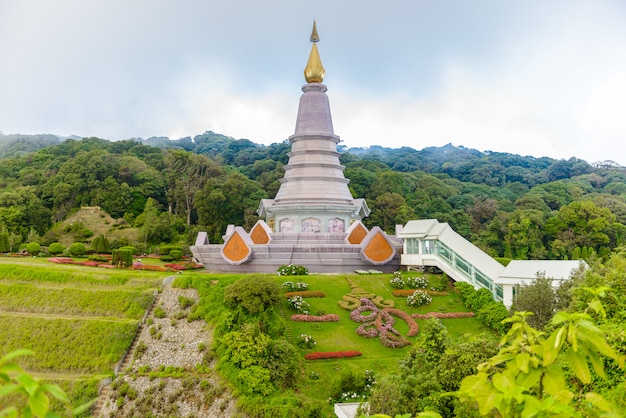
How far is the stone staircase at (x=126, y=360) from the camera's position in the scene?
665 inches

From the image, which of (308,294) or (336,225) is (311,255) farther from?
(308,294)

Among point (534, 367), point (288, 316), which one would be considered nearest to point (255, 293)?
point (288, 316)

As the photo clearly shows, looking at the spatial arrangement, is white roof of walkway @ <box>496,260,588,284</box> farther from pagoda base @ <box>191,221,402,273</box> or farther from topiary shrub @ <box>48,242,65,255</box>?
topiary shrub @ <box>48,242,65,255</box>

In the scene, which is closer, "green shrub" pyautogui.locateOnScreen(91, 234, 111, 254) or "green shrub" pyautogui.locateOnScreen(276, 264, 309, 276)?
"green shrub" pyautogui.locateOnScreen(276, 264, 309, 276)

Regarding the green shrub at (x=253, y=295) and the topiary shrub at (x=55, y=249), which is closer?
the green shrub at (x=253, y=295)

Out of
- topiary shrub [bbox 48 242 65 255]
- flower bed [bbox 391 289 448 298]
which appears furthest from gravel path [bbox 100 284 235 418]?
topiary shrub [bbox 48 242 65 255]

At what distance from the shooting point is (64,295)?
872 inches

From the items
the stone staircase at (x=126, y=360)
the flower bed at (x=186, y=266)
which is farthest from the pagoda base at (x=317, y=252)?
the stone staircase at (x=126, y=360)

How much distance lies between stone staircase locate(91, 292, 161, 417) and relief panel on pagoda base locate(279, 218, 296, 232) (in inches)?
458

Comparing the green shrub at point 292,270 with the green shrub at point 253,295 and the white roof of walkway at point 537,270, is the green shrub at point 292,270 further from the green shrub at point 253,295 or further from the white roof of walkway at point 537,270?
the white roof of walkway at point 537,270

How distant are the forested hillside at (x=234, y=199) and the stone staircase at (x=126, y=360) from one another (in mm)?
17250

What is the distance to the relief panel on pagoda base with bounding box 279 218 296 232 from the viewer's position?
32469 millimetres

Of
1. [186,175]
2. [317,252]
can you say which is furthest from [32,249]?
[186,175]

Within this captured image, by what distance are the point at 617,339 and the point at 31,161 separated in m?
66.8
